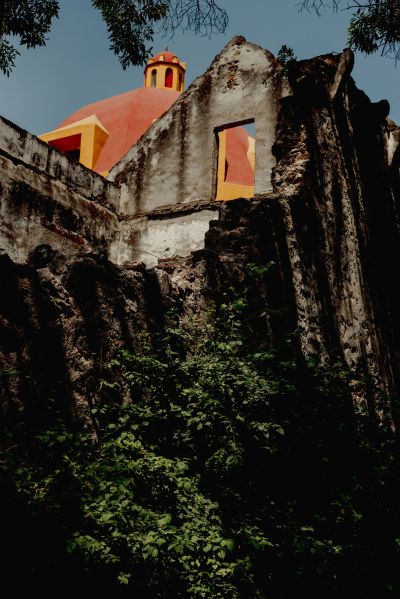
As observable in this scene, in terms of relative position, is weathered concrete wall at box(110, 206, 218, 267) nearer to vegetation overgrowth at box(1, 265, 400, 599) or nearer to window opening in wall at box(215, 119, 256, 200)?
window opening in wall at box(215, 119, 256, 200)

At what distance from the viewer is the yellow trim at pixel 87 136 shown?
18766mm

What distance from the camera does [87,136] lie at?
19.0 m

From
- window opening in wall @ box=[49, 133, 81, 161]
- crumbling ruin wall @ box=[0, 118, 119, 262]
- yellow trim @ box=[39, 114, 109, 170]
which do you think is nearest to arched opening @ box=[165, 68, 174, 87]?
yellow trim @ box=[39, 114, 109, 170]

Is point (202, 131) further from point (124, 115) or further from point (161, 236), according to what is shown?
point (124, 115)

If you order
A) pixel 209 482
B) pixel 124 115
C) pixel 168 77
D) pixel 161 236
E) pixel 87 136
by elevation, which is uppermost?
pixel 168 77

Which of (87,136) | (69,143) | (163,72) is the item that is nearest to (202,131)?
(87,136)

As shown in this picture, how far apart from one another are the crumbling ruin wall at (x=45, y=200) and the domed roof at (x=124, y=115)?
6158mm

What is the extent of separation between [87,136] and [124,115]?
2.49 meters

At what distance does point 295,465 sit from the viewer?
4453 mm

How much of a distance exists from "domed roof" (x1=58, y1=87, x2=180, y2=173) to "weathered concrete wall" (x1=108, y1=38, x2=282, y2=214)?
5.27 metres

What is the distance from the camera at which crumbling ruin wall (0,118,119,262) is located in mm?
10031

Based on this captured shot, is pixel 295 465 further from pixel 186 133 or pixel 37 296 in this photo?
pixel 186 133

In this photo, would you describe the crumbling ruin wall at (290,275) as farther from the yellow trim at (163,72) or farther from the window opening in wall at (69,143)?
the yellow trim at (163,72)

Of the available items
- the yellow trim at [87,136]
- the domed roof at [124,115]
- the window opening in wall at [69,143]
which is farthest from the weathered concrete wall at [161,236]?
the window opening in wall at [69,143]
